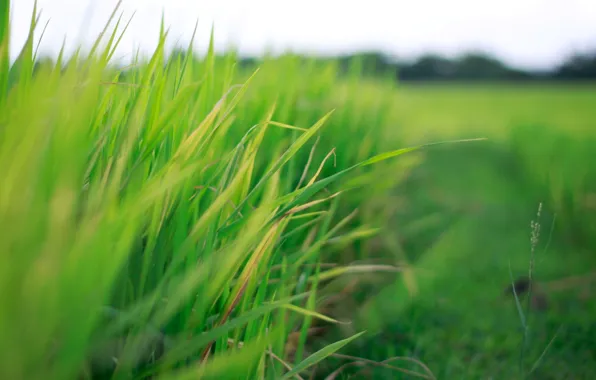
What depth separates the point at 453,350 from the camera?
1.48 meters

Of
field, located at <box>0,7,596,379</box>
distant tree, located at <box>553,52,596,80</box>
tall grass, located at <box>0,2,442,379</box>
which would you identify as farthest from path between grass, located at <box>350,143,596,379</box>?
distant tree, located at <box>553,52,596,80</box>

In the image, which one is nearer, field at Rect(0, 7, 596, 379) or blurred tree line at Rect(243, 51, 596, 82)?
field at Rect(0, 7, 596, 379)

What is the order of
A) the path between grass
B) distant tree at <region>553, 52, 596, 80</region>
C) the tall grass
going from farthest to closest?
distant tree at <region>553, 52, 596, 80</region> → the path between grass → the tall grass

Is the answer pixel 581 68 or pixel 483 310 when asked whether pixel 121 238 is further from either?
pixel 581 68

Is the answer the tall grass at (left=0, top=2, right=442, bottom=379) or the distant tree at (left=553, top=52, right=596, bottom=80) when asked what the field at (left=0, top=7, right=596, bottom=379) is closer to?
the tall grass at (left=0, top=2, right=442, bottom=379)

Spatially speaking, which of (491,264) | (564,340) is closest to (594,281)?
(491,264)

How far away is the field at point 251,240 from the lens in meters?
0.49

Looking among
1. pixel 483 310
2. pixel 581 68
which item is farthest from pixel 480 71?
pixel 483 310

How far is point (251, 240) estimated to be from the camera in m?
0.73

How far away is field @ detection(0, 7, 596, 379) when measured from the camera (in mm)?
490

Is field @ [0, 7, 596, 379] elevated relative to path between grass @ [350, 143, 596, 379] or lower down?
elevated

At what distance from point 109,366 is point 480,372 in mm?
1002

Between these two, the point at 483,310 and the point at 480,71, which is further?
the point at 480,71

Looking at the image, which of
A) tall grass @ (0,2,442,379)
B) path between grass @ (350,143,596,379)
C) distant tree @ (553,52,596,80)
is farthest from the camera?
distant tree @ (553,52,596,80)
